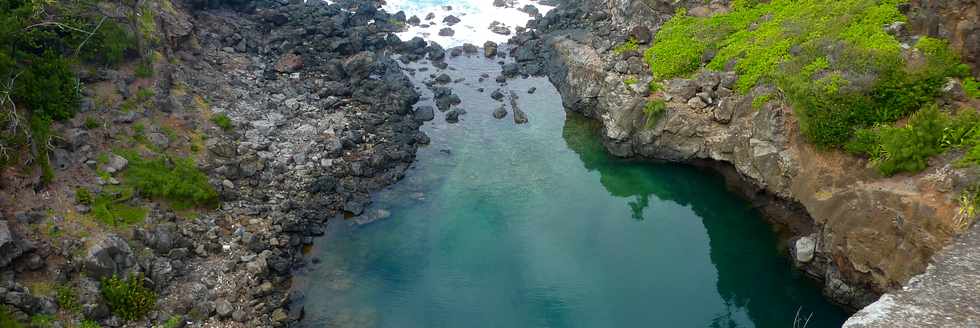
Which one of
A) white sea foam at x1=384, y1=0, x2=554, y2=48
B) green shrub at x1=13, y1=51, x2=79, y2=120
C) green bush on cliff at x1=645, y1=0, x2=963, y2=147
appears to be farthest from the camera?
white sea foam at x1=384, y1=0, x2=554, y2=48

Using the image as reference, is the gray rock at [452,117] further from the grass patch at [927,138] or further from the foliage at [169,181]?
the grass patch at [927,138]

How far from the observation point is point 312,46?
56531 mm

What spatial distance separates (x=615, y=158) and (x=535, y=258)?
509 inches

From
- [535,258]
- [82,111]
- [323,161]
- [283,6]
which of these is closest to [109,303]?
[82,111]

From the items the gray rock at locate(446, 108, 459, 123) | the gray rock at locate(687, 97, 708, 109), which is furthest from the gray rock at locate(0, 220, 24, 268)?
the gray rock at locate(687, 97, 708, 109)

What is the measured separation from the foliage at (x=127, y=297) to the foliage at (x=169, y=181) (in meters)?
6.34

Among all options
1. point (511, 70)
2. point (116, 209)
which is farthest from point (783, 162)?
point (116, 209)

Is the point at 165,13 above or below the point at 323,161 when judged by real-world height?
above

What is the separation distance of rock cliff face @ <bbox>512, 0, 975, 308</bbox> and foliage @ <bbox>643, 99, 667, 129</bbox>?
20cm

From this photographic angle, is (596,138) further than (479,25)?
No

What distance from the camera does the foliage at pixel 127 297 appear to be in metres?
28.0

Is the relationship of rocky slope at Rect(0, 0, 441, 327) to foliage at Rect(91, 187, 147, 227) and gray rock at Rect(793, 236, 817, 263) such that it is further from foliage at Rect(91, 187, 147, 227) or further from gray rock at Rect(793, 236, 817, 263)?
gray rock at Rect(793, 236, 817, 263)

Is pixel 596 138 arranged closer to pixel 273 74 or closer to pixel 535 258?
pixel 535 258

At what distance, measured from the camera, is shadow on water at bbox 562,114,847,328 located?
33562mm
